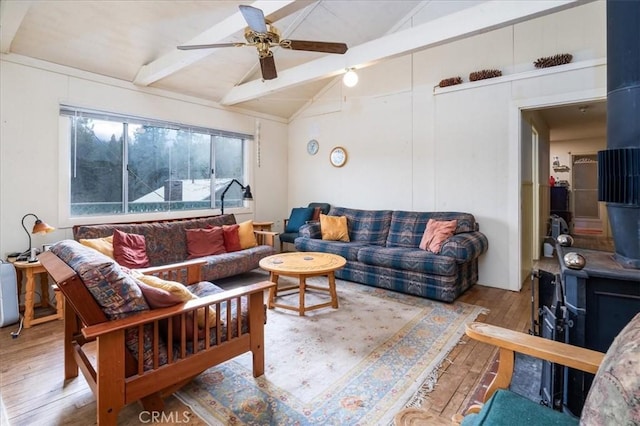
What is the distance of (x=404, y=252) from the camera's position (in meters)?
3.64

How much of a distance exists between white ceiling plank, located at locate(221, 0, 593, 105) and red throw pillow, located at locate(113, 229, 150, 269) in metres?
2.48

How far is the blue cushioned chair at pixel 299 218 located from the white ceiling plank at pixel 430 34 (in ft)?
6.52

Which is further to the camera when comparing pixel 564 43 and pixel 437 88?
pixel 437 88

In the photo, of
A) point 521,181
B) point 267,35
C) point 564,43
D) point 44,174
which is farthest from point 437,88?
point 44,174

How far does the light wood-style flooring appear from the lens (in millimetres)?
1646

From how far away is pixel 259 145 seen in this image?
18.0 feet

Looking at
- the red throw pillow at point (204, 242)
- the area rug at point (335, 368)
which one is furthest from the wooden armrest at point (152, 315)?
the red throw pillow at point (204, 242)

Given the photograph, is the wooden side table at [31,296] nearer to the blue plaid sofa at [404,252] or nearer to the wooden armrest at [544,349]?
the blue plaid sofa at [404,252]

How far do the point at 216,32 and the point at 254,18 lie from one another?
1.13 meters

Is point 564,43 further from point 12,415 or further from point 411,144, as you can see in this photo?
point 12,415

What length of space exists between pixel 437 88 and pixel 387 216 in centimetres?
183

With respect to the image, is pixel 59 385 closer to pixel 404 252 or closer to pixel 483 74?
pixel 404 252

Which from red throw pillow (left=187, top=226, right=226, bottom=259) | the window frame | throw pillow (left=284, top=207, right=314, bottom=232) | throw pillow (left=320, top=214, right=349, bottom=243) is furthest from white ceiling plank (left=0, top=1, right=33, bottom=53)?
throw pillow (left=284, top=207, right=314, bottom=232)

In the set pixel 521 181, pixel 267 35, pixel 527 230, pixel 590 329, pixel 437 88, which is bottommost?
pixel 590 329
